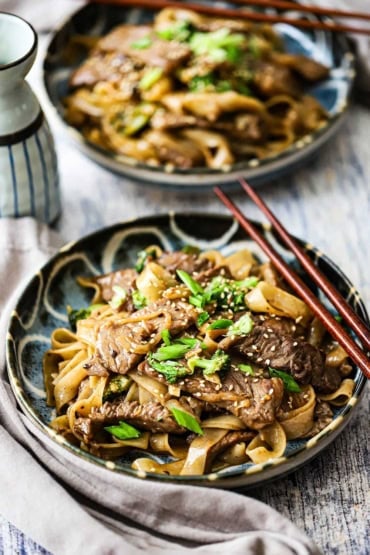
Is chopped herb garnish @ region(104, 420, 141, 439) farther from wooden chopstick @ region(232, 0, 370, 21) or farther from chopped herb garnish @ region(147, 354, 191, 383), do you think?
wooden chopstick @ region(232, 0, 370, 21)

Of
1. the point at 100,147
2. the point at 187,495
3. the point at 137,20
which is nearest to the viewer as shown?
the point at 187,495

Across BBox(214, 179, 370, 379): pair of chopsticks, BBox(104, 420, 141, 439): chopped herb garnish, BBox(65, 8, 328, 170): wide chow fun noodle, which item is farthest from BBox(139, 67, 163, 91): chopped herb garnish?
BBox(104, 420, 141, 439): chopped herb garnish

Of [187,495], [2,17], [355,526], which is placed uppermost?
[2,17]

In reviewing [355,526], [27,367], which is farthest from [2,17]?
[355,526]

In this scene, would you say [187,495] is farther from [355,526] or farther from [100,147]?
[100,147]

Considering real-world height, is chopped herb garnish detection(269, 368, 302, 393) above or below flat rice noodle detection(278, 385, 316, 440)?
above

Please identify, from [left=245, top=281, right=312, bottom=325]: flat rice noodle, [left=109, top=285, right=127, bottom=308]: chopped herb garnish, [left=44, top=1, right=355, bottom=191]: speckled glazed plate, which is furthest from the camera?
[left=44, top=1, right=355, bottom=191]: speckled glazed plate

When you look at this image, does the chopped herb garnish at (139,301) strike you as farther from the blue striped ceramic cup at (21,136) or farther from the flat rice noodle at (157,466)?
the blue striped ceramic cup at (21,136)
